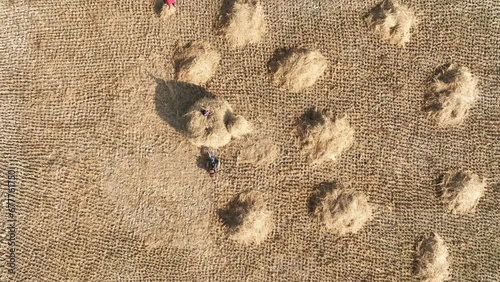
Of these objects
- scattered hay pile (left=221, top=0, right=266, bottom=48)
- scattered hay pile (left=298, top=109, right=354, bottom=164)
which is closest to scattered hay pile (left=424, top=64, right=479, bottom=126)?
scattered hay pile (left=298, top=109, right=354, bottom=164)

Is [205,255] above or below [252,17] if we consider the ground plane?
below

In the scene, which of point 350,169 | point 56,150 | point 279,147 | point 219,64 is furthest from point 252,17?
point 56,150

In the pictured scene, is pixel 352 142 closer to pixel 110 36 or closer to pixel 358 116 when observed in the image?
pixel 358 116

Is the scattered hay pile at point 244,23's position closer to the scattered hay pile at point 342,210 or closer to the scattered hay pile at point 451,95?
the scattered hay pile at point 342,210

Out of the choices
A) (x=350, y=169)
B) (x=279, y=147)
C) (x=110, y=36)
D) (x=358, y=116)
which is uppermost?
(x=358, y=116)

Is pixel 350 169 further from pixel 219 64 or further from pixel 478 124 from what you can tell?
pixel 219 64

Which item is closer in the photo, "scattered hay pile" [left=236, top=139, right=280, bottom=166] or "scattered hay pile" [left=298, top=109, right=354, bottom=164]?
"scattered hay pile" [left=298, top=109, right=354, bottom=164]

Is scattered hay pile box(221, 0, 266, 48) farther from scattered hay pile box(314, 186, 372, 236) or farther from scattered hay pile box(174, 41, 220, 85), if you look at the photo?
scattered hay pile box(314, 186, 372, 236)

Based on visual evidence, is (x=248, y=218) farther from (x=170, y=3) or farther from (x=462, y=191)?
(x=170, y=3)
